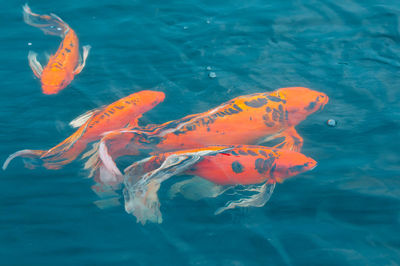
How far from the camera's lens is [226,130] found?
5.19 metres

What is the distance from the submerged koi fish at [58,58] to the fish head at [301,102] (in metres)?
3.49

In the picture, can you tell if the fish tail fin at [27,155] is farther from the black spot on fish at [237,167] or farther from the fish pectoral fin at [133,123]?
the black spot on fish at [237,167]

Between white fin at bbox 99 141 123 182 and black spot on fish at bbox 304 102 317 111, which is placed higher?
black spot on fish at bbox 304 102 317 111

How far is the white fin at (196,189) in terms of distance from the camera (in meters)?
4.65

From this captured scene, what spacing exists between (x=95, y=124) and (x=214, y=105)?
6.08 feet

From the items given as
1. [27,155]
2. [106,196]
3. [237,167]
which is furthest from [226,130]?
[27,155]

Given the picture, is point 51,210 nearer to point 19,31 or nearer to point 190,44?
point 190,44

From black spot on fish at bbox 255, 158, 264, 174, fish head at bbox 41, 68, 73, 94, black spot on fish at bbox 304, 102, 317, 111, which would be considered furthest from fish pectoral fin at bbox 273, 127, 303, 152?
fish head at bbox 41, 68, 73, 94

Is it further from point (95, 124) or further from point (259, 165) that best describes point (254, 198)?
point (95, 124)

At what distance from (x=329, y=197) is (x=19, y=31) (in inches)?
259

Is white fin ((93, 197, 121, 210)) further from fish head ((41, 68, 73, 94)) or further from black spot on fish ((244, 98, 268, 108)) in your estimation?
fish head ((41, 68, 73, 94))

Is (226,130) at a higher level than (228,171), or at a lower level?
higher

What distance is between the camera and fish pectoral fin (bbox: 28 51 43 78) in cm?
644

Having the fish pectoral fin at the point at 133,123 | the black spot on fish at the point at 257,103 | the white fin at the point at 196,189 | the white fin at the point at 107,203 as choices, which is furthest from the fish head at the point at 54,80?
the black spot on fish at the point at 257,103
